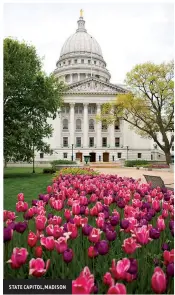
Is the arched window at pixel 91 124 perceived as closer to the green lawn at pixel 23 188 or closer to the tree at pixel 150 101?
the tree at pixel 150 101

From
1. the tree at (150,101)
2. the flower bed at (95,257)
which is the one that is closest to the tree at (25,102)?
the tree at (150,101)

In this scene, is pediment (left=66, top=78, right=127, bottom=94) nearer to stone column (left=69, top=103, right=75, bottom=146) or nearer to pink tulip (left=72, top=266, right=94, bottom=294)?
stone column (left=69, top=103, right=75, bottom=146)

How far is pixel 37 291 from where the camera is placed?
1.73m

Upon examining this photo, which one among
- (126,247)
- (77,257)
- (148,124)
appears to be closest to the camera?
(126,247)

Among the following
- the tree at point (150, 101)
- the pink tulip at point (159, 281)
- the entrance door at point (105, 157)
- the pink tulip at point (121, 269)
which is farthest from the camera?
the entrance door at point (105, 157)

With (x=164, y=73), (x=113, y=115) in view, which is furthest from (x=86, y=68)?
(x=164, y=73)

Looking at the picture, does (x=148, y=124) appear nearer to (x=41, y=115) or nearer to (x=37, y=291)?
(x=41, y=115)

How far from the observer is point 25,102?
59.7 feet

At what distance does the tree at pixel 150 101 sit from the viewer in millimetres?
27156

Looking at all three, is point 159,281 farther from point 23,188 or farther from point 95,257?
point 23,188

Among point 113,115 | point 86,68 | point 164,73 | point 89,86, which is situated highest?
point 86,68

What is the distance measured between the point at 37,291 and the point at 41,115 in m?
19.5

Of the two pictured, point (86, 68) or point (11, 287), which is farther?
point (86, 68)

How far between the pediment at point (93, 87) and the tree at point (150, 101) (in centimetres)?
2364
